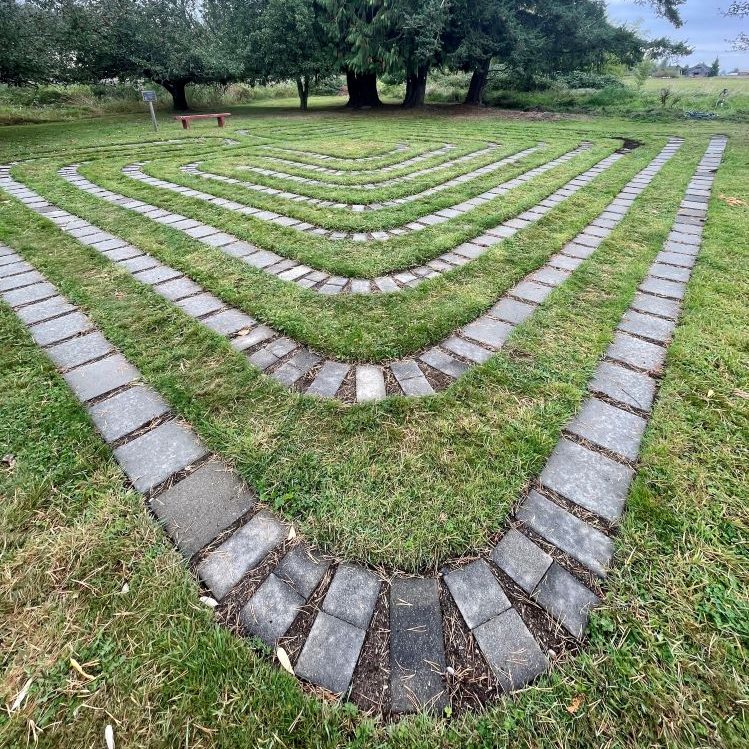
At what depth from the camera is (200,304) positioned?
8.75 feet

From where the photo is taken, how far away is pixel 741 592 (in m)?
1.21

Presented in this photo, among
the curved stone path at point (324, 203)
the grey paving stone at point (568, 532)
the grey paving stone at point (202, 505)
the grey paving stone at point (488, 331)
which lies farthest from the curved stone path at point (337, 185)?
the grey paving stone at point (568, 532)

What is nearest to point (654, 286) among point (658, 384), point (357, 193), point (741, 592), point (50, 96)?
point (658, 384)

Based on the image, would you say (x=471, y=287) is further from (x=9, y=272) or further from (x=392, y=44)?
(x=392, y=44)

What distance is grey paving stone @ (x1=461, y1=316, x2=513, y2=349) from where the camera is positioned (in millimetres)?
2334

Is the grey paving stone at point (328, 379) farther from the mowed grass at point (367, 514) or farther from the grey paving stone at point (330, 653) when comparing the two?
the grey paving stone at point (330, 653)

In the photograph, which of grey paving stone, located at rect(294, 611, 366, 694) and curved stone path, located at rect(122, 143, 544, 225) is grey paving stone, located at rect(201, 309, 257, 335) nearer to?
curved stone path, located at rect(122, 143, 544, 225)

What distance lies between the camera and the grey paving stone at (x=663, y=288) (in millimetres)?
2777

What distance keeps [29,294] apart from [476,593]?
3326 mm

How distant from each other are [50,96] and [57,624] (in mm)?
17734

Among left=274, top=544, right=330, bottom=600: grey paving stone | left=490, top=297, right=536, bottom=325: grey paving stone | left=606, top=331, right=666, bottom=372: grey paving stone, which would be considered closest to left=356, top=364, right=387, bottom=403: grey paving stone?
left=274, top=544, right=330, bottom=600: grey paving stone

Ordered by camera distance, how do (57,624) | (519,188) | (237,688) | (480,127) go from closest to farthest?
1. (237,688)
2. (57,624)
3. (519,188)
4. (480,127)

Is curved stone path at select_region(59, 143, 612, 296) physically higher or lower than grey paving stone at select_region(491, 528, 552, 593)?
higher

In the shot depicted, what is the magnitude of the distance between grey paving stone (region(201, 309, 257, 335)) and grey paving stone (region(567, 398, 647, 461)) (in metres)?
1.90
